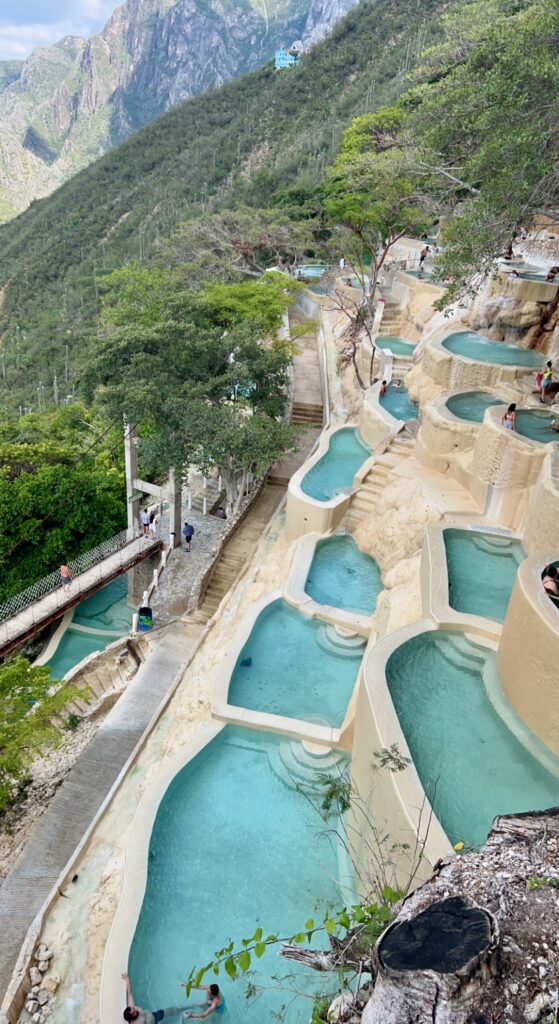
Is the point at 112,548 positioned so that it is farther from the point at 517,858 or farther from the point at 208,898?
the point at 517,858

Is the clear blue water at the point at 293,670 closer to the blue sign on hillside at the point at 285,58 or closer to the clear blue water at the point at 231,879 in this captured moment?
the clear blue water at the point at 231,879

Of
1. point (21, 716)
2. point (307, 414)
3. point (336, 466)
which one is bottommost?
point (21, 716)

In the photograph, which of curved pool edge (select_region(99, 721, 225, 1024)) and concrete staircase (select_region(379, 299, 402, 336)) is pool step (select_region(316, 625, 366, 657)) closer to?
curved pool edge (select_region(99, 721, 225, 1024))

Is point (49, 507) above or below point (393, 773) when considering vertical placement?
below

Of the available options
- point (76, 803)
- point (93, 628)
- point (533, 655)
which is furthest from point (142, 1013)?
point (93, 628)

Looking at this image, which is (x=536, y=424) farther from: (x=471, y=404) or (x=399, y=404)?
(x=399, y=404)

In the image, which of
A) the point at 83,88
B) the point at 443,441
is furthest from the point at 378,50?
the point at 83,88
